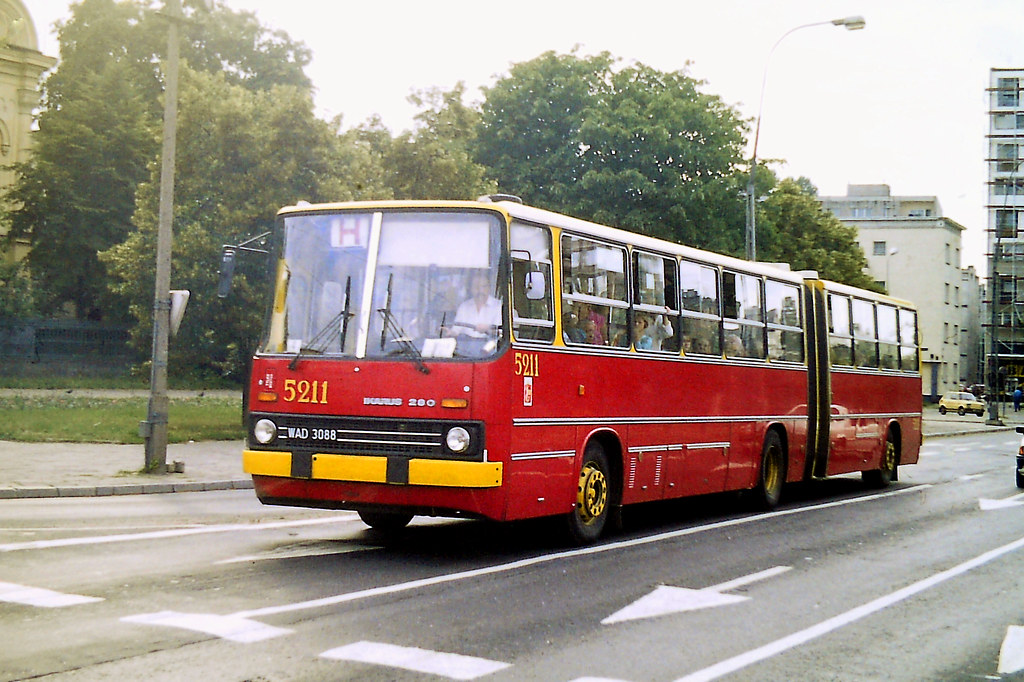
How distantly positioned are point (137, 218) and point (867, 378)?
56.8 ft

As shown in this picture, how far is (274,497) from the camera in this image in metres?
10.8

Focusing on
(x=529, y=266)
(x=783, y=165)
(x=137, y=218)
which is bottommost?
(x=529, y=266)

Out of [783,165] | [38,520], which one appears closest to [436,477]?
[38,520]

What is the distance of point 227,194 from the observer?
88.4 feet

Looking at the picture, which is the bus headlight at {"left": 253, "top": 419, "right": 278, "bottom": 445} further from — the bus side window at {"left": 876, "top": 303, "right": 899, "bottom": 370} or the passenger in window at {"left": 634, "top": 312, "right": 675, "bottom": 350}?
the bus side window at {"left": 876, "top": 303, "right": 899, "bottom": 370}

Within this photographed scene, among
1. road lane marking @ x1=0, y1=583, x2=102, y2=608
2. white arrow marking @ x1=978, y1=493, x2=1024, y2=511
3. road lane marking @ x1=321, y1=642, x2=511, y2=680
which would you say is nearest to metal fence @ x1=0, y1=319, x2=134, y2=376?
white arrow marking @ x1=978, y1=493, x2=1024, y2=511

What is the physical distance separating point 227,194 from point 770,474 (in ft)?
48.8

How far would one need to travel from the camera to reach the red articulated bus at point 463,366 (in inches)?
400

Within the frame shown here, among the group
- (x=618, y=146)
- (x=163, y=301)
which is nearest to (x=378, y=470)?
(x=163, y=301)

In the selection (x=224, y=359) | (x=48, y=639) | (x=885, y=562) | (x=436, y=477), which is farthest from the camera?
(x=224, y=359)

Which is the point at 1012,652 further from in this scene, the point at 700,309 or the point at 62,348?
the point at 62,348

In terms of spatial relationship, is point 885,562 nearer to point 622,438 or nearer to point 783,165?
point 622,438

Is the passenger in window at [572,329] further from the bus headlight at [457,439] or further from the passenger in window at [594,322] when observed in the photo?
the bus headlight at [457,439]

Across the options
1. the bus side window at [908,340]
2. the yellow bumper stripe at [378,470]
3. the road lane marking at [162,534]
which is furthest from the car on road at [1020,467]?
the yellow bumper stripe at [378,470]
